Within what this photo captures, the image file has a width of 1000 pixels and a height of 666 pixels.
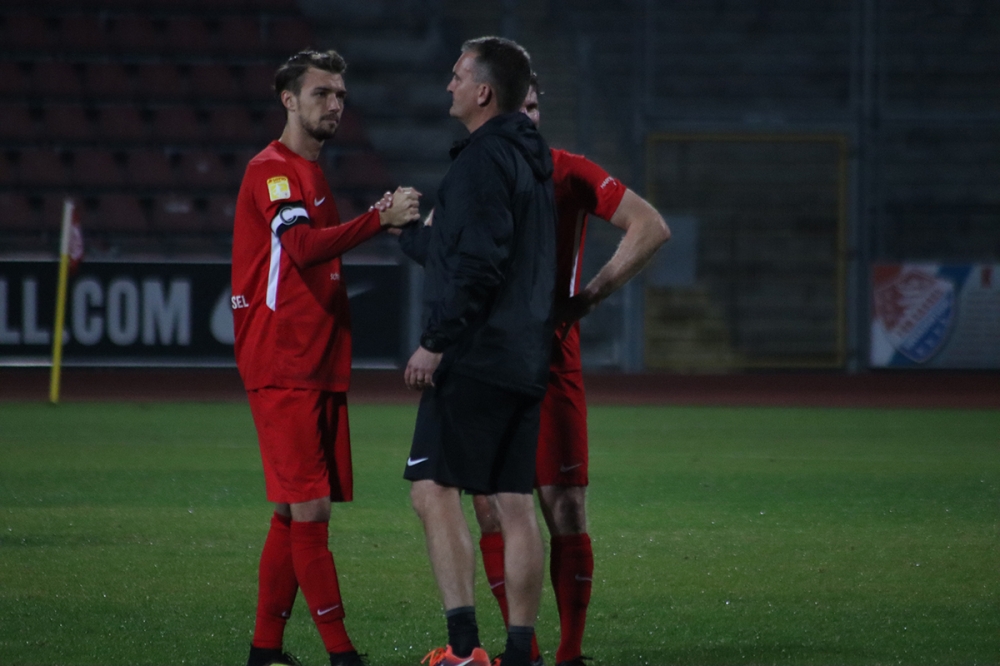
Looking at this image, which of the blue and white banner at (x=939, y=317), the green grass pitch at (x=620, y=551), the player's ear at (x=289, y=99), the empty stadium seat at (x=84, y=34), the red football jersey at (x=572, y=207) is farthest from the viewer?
the empty stadium seat at (x=84, y=34)

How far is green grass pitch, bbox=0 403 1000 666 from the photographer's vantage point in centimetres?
474

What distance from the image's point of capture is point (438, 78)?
22047 mm

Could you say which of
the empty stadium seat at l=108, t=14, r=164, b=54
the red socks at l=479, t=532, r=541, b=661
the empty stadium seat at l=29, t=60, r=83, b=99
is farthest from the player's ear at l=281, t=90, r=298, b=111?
the empty stadium seat at l=108, t=14, r=164, b=54

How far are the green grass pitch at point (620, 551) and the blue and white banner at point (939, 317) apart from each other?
6.56 meters

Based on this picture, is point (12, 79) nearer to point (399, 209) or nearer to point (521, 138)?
point (399, 209)

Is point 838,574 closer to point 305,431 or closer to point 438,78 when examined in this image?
point 305,431

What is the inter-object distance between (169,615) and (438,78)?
58.0 ft

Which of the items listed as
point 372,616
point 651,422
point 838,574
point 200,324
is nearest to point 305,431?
point 372,616

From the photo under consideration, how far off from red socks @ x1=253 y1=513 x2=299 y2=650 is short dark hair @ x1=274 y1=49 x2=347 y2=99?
1.36 meters

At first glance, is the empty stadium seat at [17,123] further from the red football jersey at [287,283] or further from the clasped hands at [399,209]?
the clasped hands at [399,209]

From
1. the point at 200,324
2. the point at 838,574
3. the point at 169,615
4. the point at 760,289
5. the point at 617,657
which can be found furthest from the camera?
the point at 760,289

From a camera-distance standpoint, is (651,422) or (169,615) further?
(651,422)

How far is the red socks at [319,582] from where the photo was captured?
417 cm

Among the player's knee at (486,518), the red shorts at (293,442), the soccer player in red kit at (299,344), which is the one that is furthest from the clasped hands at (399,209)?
the player's knee at (486,518)
